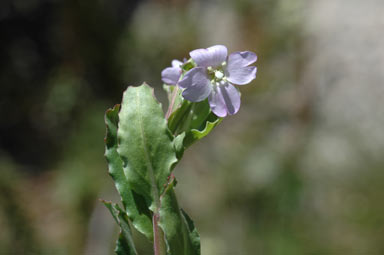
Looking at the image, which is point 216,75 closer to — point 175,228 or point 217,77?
point 217,77

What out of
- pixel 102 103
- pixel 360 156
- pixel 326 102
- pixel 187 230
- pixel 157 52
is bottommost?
pixel 187 230

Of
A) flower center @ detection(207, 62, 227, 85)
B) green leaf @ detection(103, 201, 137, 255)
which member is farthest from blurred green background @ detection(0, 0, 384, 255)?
flower center @ detection(207, 62, 227, 85)

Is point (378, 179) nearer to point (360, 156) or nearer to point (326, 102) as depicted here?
point (360, 156)

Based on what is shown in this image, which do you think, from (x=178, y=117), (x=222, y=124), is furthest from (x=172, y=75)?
(x=222, y=124)

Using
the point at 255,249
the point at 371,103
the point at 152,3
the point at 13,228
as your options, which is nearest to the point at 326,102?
the point at 371,103

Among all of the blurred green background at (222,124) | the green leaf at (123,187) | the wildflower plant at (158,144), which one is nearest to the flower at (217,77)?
the wildflower plant at (158,144)

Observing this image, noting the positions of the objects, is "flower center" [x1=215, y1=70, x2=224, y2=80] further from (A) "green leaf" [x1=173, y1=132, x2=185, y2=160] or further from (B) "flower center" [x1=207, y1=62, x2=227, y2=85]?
(A) "green leaf" [x1=173, y1=132, x2=185, y2=160]
